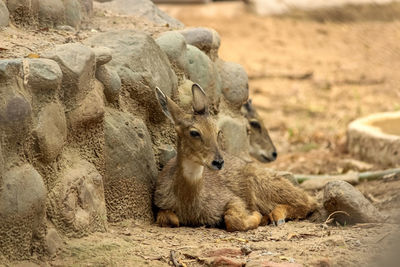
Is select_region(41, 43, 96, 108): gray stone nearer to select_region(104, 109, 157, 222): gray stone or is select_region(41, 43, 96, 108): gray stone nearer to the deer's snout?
select_region(104, 109, 157, 222): gray stone

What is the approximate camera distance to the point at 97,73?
6.71 meters

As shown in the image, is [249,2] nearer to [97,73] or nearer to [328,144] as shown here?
[328,144]

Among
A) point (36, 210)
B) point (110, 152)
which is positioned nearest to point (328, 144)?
point (110, 152)

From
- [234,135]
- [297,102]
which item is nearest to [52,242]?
[234,135]

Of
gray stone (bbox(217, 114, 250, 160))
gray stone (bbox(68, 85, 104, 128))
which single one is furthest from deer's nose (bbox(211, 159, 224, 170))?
gray stone (bbox(217, 114, 250, 160))

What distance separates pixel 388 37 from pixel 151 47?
9638 millimetres

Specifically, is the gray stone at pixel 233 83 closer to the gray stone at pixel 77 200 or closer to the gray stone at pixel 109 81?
the gray stone at pixel 109 81

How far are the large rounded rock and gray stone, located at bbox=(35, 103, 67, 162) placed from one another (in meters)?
0.22

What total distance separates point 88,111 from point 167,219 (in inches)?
52.2

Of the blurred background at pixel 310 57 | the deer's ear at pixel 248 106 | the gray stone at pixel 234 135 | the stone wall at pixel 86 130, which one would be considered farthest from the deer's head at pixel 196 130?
the blurred background at pixel 310 57

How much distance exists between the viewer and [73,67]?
611 cm

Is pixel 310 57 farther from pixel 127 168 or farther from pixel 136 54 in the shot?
pixel 127 168

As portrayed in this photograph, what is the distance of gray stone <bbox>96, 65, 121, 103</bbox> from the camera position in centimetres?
673

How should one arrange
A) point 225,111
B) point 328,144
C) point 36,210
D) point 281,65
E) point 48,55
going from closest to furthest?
point 36,210 → point 48,55 → point 225,111 → point 328,144 → point 281,65
